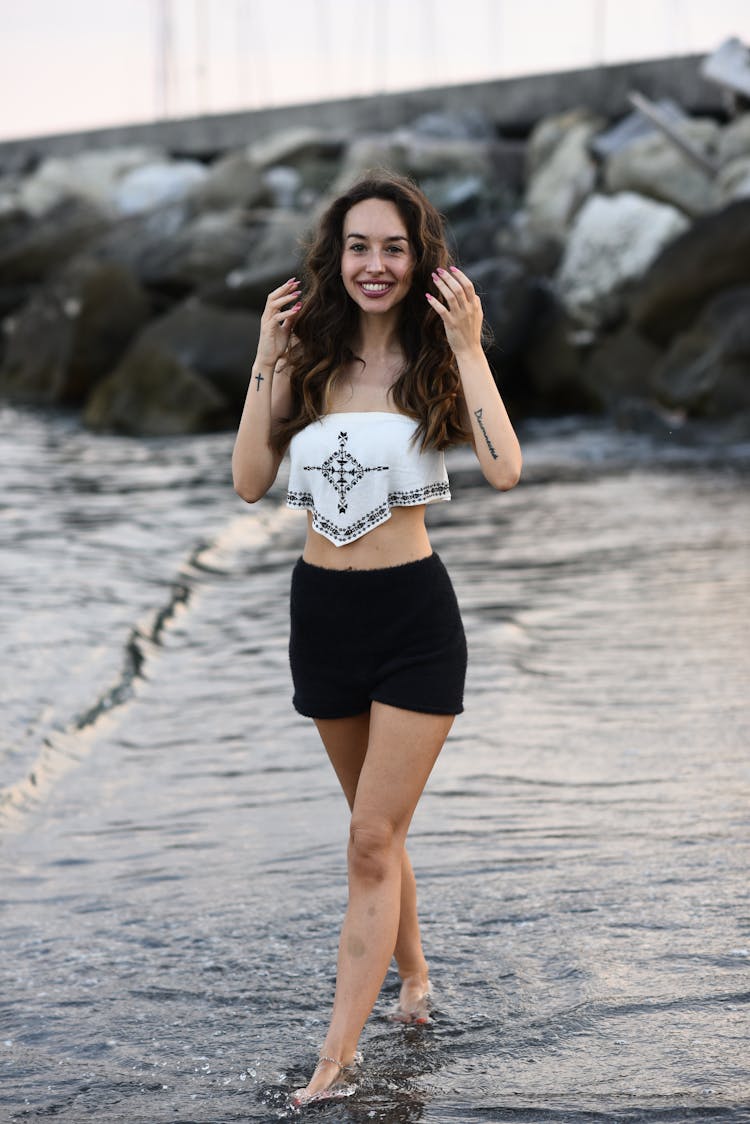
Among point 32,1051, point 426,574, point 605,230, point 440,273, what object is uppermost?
point 605,230

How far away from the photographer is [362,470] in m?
3.85

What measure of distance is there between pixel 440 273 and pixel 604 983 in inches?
76.4

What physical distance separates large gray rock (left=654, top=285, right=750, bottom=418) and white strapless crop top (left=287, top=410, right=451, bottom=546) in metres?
14.7

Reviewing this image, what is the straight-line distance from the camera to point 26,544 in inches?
479

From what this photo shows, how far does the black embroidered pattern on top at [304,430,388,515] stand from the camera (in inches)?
152

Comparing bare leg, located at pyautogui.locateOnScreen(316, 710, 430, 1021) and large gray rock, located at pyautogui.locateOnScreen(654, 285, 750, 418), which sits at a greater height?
large gray rock, located at pyautogui.locateOnScreen(654, 285, 750, 418)

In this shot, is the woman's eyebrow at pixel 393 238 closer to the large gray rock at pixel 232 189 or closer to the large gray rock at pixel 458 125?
the large gray rock at pixel 232 189

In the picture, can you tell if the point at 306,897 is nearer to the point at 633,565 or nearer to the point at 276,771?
the point at 276,771

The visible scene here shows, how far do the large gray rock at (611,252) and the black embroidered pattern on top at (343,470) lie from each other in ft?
59.1

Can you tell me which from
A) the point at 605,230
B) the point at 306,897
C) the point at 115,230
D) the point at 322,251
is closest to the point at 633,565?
the point at 306,897

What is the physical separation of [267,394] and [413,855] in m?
2.03

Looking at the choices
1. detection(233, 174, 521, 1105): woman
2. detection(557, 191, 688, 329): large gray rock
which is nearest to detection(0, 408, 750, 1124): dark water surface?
detection(233, 174, 521, 1105): woman

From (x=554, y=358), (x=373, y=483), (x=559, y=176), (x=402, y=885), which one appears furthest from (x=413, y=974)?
(x=559, y=176)

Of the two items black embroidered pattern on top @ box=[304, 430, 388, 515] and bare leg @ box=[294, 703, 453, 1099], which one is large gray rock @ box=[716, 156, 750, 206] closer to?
black embroidered pattern on top @ box=[304, 430, 388, 515]
